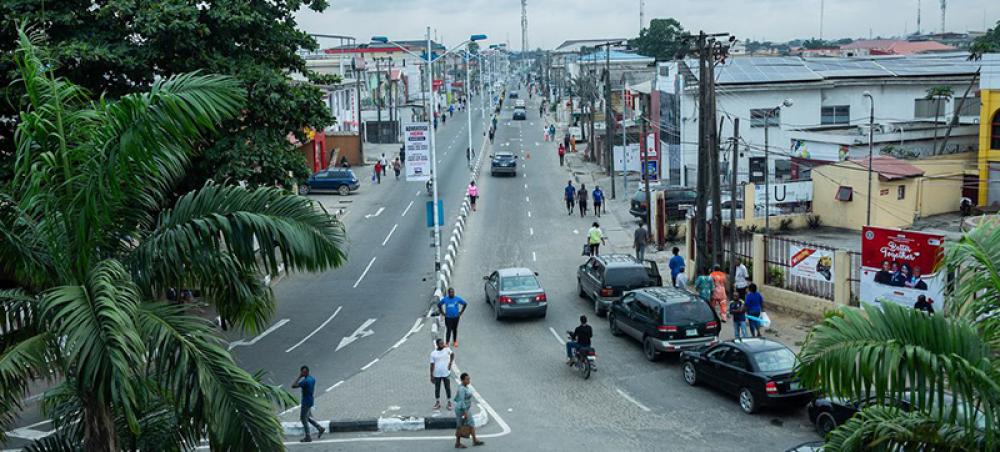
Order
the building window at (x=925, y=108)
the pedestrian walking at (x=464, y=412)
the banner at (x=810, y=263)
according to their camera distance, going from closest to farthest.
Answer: the pedestrian walking at (x=464, y=412) → the banner at (x=810, y=263) → the building window at (x=925, y=108)

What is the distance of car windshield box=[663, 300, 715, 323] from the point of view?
22.6 meters

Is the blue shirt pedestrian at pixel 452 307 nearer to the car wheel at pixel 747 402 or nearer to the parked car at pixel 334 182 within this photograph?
the car wheel at pixel 747 402

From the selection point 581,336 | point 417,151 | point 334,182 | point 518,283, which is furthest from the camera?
point 334,182

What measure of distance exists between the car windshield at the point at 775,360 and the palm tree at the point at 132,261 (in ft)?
37.4

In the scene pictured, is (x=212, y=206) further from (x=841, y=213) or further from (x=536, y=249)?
(x=841, y=213)

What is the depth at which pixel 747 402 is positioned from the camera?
18.8 m

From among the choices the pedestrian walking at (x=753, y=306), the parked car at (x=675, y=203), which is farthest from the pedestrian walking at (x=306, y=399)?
the parked car at (x=675, y=203)

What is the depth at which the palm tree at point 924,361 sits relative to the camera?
7262mm

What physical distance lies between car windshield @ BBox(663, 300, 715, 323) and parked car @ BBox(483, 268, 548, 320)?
532 cm

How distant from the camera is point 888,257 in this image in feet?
77.4

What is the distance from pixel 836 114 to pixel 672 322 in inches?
1481

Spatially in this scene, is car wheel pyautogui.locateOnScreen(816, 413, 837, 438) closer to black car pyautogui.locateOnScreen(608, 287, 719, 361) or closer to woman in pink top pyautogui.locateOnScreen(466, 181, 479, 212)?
black car pyautogui.locateOnScreen(608, 287, 719, 361)

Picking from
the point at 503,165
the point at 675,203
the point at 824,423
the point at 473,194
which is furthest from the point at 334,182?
the point at 824,423

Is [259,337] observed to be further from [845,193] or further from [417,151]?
[845,193]
